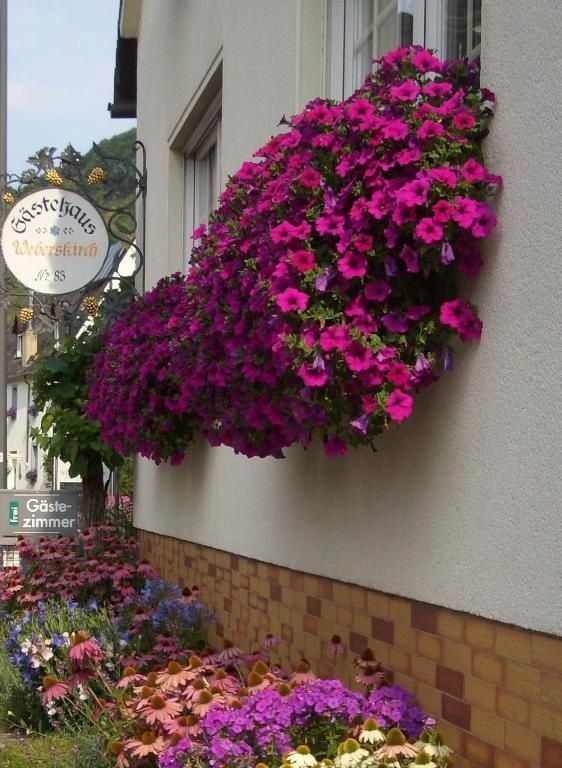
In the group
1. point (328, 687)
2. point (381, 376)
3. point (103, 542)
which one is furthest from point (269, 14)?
point (103, 542)

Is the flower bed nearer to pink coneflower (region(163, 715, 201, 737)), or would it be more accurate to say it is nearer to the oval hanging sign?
pink coneflower (region(163, 715, 201, 737))

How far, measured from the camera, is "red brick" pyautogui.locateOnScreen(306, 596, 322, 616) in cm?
489

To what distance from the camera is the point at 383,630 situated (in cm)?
422

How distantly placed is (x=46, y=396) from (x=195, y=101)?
3.27 meters

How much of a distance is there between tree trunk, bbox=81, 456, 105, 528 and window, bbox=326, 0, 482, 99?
5.60 m

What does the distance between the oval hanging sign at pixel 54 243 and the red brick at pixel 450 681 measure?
20.0ft

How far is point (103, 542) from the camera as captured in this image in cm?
952

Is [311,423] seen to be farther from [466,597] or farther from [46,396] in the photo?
[46,396]

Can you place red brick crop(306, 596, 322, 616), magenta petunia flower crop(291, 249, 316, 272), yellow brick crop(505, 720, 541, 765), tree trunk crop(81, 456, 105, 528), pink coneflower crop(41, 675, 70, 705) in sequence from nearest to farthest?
yellow brick crop(505, 720, 541, 765), magenta petunia flower crop(291, 249, 316, 272), red brick crop(306, 596, 322, 616), pink coneflower crop(41, 675, 70, 705), tree trunk crop(81, 456, 105, 528)

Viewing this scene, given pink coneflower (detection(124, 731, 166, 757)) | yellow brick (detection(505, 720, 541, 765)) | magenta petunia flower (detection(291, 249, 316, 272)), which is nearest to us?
yellow brick (detection(505, 720, 541, 765))

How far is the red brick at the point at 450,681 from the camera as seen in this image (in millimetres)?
3625

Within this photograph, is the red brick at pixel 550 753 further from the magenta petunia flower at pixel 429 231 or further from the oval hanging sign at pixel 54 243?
the oval hanging sign at pixel 54 243

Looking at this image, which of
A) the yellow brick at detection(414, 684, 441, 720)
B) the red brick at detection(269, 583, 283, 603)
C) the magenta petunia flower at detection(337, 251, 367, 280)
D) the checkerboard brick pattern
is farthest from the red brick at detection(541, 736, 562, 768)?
the red brick at detection(269, 583, 283, 603)

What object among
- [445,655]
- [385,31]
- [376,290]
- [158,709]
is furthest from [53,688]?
[385,31]
